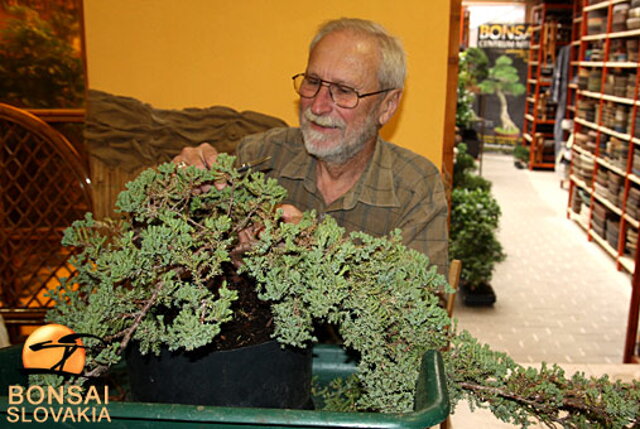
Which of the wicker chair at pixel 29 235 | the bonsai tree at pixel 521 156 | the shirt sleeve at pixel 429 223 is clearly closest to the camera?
the shirt sleeve at pixel 429 223

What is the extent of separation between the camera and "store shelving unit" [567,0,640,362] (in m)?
5.29

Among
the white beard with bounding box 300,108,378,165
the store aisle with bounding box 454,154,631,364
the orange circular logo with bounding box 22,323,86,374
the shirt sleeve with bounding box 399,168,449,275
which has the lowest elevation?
the store aisle with bounding box 454,154,631,364

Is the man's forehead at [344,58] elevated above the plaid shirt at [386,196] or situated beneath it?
elevated above

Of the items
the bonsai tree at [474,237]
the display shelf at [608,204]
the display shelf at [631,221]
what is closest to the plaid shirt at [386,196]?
the bonsai tree at [474,237]

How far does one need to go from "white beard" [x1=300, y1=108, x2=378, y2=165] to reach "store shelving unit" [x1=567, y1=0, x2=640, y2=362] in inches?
145

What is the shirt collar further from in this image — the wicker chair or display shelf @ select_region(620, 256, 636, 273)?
display shelf @ select_region(620, 256, 636, 273)

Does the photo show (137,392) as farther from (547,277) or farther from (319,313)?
(547,277)

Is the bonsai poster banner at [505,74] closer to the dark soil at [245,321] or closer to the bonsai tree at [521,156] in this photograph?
the bonsai tree at [521,156]

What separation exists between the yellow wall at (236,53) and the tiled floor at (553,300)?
1.22 meters

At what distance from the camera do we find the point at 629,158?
5.30 metres

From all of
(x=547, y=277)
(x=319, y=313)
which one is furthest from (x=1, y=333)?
(x=547, y=277)

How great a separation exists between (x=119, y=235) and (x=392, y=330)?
39 centimetres

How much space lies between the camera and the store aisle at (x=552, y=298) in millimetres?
3863

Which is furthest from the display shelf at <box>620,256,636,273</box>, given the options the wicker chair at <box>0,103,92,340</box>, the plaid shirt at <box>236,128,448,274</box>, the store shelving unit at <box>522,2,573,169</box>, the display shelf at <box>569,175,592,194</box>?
the store shelving unit at <box>522,2,573,169</box>
